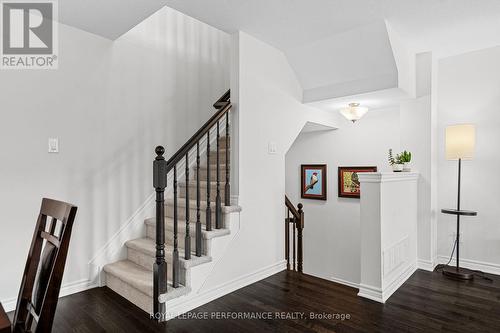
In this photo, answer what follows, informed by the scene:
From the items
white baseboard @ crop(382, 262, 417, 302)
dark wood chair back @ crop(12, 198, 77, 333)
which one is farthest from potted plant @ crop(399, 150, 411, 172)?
dark wood chair back @ crop(12, 198, 77, 333)

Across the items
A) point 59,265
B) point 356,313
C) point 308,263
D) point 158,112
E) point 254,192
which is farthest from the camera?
point 308,263

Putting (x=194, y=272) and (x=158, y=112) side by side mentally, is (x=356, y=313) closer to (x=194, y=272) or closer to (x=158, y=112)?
(x=194, y=272)

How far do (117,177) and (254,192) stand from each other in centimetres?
138

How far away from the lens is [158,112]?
3436 mm

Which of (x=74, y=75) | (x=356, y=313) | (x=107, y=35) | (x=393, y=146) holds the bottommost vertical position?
(x=356, y=313)

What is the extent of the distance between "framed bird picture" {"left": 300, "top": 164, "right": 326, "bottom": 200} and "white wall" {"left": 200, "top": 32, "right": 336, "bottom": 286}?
4.78ft

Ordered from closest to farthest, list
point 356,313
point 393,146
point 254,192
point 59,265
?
point 59,265 < point 356,313 < point 254,192 < point 393,146

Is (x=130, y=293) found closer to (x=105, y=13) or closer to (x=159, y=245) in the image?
(x=159, y=245)

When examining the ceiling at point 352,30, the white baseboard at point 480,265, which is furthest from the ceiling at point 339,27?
the white baseboard at point 480,265

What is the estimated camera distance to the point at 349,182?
4.50 metres

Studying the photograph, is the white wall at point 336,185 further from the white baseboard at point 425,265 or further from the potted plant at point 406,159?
the white baseboard at point 425,265

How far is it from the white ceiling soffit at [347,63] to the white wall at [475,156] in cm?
119

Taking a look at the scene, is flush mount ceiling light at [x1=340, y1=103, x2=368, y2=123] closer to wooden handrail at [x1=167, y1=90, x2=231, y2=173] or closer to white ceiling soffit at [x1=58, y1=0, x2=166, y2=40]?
wooden handrail at [x1=167, y1=90, x2=231, y2=173]

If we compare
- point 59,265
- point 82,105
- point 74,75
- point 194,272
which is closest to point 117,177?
point 82,105
